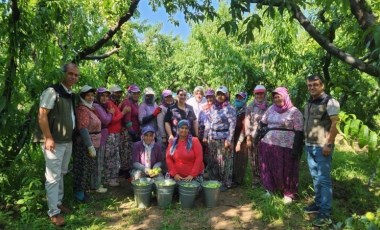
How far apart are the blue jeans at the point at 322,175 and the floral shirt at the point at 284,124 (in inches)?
17.9

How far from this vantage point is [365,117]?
6.09m

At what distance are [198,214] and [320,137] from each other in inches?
68.1

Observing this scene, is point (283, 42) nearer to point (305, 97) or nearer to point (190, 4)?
point (305, 97)

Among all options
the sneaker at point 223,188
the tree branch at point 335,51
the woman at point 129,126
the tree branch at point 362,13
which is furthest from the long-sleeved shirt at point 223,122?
the tree branch at point 362,13

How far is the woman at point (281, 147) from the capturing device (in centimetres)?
475

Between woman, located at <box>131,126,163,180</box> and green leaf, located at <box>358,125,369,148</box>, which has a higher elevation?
green leaf, located at <box>358,125,369,148</box>

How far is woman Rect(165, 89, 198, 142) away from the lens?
18.4 feet

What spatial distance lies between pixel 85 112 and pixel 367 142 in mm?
3705

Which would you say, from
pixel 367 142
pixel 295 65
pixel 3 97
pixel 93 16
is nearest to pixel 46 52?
pixel 3 97

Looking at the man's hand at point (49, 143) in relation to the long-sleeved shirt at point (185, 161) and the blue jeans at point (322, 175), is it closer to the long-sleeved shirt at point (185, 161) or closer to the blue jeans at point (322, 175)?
the long-sleeved shirt at point (185, 161)

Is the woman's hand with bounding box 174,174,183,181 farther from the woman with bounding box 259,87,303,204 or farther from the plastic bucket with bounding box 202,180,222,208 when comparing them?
the woman with bounding box 259,87,303,204

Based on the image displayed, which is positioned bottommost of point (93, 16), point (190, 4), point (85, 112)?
point (85, 112)

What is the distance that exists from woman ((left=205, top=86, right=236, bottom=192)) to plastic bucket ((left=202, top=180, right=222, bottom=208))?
0.72m

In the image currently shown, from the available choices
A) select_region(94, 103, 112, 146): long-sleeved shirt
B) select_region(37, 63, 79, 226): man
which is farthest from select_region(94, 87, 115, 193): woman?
select_region(37, 63, 79, 226): man
